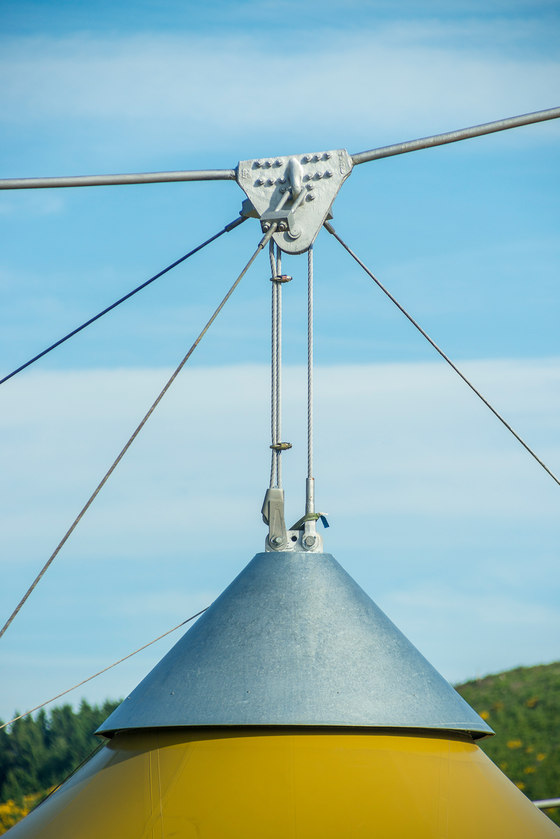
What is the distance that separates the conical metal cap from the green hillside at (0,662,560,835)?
16.7 meters

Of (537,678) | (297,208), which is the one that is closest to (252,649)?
(297,208)

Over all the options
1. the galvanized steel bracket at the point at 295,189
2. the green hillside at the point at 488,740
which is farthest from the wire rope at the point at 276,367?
the green hillside at the point at 488,740

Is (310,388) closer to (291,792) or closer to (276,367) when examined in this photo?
(276,367)

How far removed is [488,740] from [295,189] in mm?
17146

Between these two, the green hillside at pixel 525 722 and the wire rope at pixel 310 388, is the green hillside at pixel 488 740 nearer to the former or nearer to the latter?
the green hillside at pixel 525 722

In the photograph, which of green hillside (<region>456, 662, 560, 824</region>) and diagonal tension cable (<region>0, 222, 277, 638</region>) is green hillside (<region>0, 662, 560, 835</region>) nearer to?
green hillside (<region>456, 662, 560, 824</region>)

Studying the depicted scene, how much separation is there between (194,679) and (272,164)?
261 centimetres

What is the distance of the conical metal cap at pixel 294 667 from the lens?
186 inches

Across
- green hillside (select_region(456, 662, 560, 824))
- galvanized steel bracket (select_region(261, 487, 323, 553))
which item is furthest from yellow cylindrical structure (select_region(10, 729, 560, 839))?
green hillside (select_region(456, 662, 560, 824))

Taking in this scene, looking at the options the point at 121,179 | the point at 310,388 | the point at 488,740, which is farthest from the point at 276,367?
the point at 488,740

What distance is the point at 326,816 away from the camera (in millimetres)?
4414

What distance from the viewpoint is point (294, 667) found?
4.84m

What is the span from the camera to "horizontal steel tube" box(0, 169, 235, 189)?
19.7ft

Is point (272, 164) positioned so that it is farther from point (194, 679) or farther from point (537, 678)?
point (537, 678)
